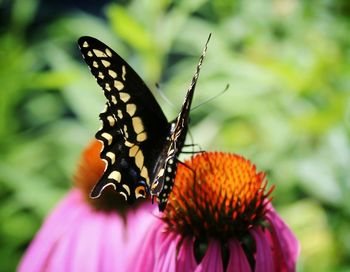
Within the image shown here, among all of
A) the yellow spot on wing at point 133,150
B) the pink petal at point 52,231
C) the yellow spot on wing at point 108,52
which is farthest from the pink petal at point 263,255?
the pink petal at point 52,231

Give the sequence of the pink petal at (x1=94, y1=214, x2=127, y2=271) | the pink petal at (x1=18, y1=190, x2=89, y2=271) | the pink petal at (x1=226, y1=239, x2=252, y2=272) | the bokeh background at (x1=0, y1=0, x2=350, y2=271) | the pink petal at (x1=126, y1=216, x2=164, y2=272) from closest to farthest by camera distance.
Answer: the pink petal at (x1=226, y1=239, x2=252, y2=272)
the pink petal at (x1=126, y1=216, x2=164, y2=272)
the pink petal at (x1=94, y1=214, x2=127, y2=271)
the pink petal at (x1=18, y1=190, x2=89, y2=271)
the bokeh background at (x1=0, y1=0, x2=350, y2=271)

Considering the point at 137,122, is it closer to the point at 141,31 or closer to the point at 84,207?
the point at 84,207

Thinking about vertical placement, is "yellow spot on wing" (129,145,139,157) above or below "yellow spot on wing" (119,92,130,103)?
below

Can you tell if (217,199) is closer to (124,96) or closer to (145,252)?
(145,252)

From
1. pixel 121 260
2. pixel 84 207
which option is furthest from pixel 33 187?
pixel 121 260

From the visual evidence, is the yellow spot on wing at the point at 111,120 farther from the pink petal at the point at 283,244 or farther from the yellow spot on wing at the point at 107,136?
the pink petal at the point at 283,244

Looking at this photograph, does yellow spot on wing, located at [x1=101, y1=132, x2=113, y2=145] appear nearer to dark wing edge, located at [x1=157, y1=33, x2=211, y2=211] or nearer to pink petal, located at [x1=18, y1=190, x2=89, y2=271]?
dark wing edge, located at [x1=157, y1=33, x2=211, y2=211]

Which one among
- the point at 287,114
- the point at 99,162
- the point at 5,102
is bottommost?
the point at 99,162

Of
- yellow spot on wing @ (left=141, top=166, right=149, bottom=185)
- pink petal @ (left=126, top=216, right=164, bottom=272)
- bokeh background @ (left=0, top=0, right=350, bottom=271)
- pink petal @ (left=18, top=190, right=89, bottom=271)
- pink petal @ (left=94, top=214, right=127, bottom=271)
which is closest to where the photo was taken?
pink petal @ (left=126, top=216, right=164, bottom=272)

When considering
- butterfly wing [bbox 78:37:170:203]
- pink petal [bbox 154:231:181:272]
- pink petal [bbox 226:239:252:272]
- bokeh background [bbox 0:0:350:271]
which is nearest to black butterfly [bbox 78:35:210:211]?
butterfly wing [bbox 78:37:170:203]

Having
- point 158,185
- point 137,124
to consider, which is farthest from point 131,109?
point 158,185
